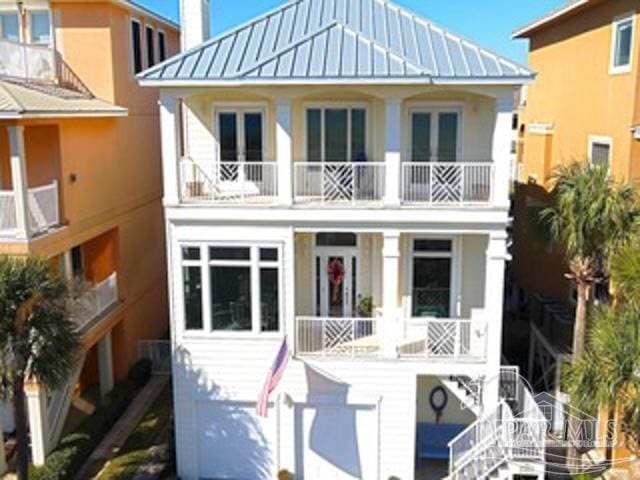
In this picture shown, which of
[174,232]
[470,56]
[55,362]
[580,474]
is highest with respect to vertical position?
[470,56]

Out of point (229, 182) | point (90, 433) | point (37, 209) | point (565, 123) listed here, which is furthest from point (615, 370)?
point (37, 209)

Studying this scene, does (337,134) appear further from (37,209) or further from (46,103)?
(37,209)

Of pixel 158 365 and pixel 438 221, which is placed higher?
pixel 438 221

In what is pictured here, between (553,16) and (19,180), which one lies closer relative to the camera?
(19,180)

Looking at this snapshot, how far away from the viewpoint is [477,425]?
14922 mm

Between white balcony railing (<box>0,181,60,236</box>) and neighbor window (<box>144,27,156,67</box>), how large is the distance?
8.44m

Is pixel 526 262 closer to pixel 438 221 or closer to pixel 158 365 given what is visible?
pixel 438 221

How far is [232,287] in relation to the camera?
15.4 metres

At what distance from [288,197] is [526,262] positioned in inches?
502

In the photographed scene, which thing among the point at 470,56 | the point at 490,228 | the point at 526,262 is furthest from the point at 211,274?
the point at 526,262

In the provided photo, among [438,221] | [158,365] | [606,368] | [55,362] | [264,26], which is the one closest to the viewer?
[606,368]

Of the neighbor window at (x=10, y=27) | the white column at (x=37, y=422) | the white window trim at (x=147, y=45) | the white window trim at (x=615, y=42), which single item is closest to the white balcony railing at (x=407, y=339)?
the white column at (x=37, y=422)

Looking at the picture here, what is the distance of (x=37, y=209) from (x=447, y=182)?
10151mm

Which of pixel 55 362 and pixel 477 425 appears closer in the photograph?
pixel 55 362
